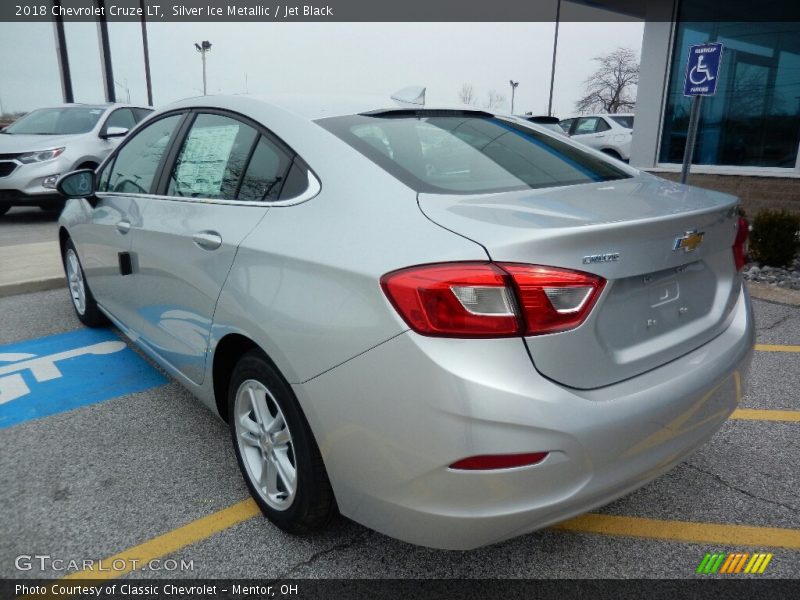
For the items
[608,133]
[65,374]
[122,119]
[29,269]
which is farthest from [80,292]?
[608,133]

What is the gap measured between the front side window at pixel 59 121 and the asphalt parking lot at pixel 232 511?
779 cm

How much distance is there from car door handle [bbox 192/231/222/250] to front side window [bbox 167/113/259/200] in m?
0.17

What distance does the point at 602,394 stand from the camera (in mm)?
1624

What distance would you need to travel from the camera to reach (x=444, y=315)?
1521mm

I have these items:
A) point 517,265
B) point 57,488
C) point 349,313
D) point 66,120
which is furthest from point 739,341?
point 66,120

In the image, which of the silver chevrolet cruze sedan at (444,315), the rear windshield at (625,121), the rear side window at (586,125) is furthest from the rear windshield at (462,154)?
the rear side window at (586,125)

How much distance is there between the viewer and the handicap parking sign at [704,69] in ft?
→ 20.1

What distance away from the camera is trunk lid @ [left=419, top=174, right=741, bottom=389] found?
1551mm

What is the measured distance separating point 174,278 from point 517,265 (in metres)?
1.65

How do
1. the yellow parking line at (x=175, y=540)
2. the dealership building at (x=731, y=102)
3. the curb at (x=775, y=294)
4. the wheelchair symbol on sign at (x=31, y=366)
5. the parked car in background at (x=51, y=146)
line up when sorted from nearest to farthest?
the yellow parking line at (x=175, y=540) < the wheelchair symbol on sign at (x=31, y=366) < the curb at (x=775, y=294) < the parked car in background at (x=51, y=146) < the dealership building at (x=731, y=102)

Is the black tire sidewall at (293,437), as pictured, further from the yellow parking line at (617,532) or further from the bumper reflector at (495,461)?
the bumper reflector at (495,461)

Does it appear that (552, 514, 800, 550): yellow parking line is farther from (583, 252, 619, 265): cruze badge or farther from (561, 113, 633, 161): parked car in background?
(561, 113, 633, 161): parked car in background

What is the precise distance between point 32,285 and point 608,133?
12.7m

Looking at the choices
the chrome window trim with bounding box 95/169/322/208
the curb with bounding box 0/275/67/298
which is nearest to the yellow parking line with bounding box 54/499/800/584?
the chrome window trim with bounding box 95/169/322/208
